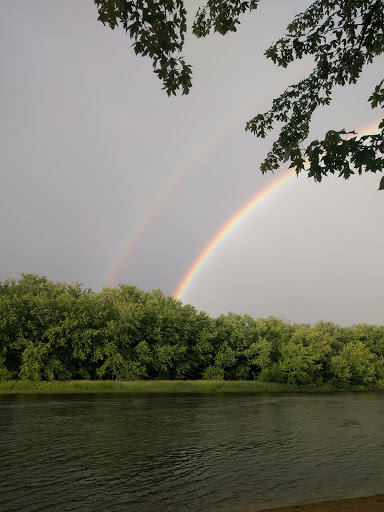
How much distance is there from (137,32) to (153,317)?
7846 centimetres

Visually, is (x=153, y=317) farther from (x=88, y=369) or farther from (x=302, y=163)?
(x=302, y=163)

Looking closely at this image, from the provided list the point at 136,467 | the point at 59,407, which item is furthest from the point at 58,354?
the point at 136,467

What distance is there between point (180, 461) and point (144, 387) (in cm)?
5100

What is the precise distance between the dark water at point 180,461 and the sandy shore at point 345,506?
1.16 metres

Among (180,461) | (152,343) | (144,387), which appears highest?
(152,343)

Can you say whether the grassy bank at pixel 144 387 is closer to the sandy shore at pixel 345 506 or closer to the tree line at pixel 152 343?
the tree line at pixel 152 343

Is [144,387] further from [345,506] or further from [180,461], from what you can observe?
[345,506]

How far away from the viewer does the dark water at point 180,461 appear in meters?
14.0

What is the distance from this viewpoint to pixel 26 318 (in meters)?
71.8

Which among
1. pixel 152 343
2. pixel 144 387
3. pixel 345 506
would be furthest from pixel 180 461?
pixel 152 343

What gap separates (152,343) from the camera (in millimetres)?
83500

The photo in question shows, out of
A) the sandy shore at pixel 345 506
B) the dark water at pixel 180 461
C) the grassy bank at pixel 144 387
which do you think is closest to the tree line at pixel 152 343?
the grassy bank at pixel 144 387

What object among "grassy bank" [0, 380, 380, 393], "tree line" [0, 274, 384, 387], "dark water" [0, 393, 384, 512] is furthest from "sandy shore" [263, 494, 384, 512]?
"tree line" [0, 274, 384, 387]

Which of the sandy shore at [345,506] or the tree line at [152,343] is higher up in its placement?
the tree line at [152,343]
